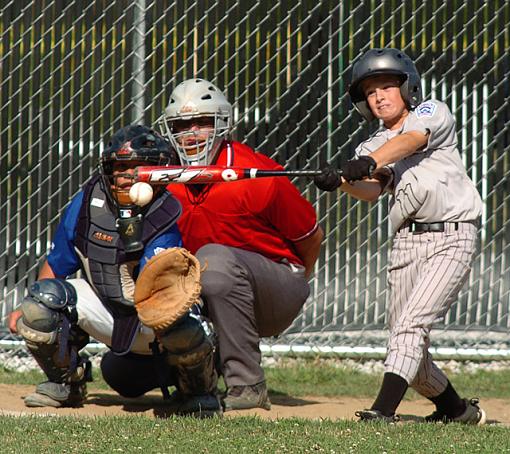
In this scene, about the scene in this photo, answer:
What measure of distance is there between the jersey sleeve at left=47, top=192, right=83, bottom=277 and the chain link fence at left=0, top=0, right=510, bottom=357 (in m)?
1.67

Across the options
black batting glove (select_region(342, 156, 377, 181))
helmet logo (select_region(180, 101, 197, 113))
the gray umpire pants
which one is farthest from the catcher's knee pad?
black batting glove (select_region(342, 156, 377, 181))

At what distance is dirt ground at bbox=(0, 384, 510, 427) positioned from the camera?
5.63 metres

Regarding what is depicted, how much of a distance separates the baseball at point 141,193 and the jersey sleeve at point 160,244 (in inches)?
15.3

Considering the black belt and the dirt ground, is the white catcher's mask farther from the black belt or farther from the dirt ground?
the dirt ground

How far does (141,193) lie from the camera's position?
16.8 feet

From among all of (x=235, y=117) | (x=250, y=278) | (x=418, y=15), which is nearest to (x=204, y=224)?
(x=250, y=278)

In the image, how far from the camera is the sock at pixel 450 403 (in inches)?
215

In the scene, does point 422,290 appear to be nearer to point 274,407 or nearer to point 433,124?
point 433,124

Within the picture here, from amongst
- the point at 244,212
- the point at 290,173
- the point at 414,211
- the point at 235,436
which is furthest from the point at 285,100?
the point at 235,436

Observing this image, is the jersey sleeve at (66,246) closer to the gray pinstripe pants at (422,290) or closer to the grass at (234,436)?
the grass at (234,436)

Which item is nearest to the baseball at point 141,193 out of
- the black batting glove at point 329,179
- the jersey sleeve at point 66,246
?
the jersey sleeve at point 66,246

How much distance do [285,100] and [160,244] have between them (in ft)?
7.28

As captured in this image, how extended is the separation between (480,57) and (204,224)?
8.50ft

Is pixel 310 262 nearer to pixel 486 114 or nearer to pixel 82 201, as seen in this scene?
pixel 82 201
